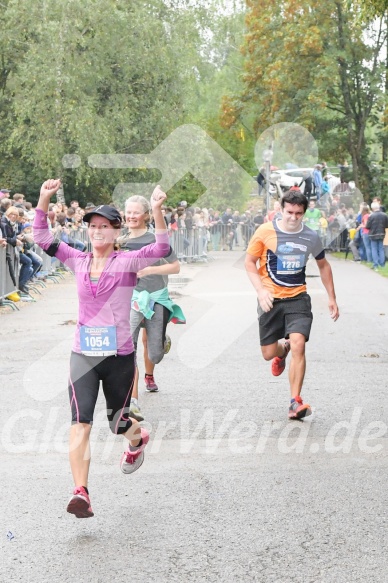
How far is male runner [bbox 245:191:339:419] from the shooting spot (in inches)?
323

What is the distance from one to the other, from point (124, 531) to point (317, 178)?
30030 mm

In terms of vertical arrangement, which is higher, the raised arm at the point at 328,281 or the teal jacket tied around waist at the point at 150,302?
the raised arm at the point at 328,281

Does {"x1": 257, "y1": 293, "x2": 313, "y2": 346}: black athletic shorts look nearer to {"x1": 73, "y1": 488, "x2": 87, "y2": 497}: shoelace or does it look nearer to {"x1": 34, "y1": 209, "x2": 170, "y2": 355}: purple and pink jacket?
{"x1": 34, "y1": 209, "x2": 170, "y2": 355}: purple and pink jacket

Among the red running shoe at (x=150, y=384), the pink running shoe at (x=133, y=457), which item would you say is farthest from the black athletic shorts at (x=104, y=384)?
the red running shoe at (x=150, y=384)

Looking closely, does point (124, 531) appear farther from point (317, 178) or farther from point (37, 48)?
point (37, 48)

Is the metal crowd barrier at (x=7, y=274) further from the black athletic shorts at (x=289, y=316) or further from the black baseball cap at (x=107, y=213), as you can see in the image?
the black baseball cap at (x=107, y=213)

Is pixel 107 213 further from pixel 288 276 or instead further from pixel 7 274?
pixel 7 274

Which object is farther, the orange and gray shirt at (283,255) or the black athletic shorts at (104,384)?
the orange and gray shirt at (283,255)

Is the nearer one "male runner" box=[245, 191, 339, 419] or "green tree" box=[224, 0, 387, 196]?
"male runner" box=[245, 191, 339, 419]

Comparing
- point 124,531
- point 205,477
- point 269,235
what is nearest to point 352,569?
point 124,531

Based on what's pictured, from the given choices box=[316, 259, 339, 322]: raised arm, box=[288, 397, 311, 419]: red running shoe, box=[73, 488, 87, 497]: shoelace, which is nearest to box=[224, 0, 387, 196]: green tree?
box=[316, 259, 339, 322]: raised arm

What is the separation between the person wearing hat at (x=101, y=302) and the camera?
18.5 ft

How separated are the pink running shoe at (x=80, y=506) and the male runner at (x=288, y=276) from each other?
309 cm

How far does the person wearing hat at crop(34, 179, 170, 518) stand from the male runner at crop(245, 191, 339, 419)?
99.3 inches
